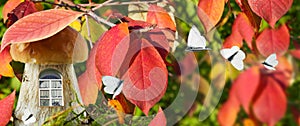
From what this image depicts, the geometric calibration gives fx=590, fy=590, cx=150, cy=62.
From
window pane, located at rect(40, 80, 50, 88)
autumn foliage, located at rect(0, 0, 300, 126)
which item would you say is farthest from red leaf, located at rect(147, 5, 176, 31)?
window pane, located at rect(40, 80, 50, 88)

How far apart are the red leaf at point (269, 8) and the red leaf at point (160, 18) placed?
0.67ft

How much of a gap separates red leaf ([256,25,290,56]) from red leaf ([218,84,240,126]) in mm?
277

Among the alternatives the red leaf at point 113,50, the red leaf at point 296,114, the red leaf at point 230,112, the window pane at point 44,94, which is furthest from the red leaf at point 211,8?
the red leaf at point 296,114

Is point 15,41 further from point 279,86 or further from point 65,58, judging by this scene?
point 279,86

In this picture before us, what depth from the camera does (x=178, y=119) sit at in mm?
1837

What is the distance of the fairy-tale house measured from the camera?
3.29 ft

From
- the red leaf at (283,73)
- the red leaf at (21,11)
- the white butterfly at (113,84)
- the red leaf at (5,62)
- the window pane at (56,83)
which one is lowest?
the white butterfly at (113,84)

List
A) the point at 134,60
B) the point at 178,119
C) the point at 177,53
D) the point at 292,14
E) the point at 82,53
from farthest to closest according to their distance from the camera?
1. the point at 292,14
2. the point at 178,119
3. the point at 177,53
4. the point at 82,53
5. the point at 134,60

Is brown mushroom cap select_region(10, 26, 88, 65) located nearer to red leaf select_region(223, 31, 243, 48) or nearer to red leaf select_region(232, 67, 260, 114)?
red leaf select_region(223, 31, 243, 48)

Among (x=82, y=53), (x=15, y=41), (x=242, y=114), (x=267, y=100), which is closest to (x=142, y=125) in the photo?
(x=82, y=53)

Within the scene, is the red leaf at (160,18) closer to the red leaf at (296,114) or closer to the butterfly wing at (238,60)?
the butterfly wing at (238,60)

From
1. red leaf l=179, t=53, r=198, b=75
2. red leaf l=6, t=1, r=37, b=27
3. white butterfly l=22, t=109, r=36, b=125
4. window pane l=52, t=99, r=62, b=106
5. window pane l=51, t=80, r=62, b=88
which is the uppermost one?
red leaf l=179, t=53, r=198, b=75

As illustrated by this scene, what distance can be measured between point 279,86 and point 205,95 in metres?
0.24

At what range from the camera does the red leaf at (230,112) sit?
1897mm
